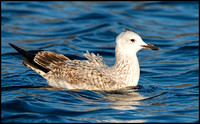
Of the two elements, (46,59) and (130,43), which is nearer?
(130,43)

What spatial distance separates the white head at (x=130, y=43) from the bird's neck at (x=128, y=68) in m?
0.12

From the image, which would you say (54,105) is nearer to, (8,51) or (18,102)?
(18,102)

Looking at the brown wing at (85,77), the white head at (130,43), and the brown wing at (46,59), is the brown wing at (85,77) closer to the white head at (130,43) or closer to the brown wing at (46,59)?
the brown wing at (46,59)

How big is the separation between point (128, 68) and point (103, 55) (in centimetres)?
420

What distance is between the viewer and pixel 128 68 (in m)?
9.27

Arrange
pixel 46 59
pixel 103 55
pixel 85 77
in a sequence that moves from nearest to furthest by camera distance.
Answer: pixel 85 77
pixel 46 59
pixel 103 55

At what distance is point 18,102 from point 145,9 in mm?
12471

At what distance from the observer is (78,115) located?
309 inches

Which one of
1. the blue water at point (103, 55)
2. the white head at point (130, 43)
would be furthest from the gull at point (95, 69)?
the blue water at point (103, 55)

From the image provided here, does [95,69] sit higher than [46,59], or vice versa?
[46,59]

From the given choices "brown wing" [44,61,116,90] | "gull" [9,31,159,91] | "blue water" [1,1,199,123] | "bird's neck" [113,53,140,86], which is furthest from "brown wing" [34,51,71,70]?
"bird's neck" [113,53,140,86]

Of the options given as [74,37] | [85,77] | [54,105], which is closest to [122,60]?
[85,77]

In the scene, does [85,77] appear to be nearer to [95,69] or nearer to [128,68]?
[95,69]

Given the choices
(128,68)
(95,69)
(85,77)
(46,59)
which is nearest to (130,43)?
(128,68)
